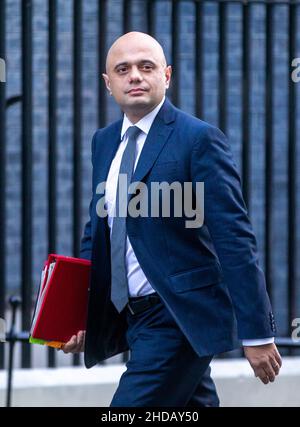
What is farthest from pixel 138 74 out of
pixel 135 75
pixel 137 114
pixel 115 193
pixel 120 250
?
pixel 120 250

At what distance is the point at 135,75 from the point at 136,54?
0.29 ft

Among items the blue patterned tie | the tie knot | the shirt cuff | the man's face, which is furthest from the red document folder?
the shirt cuff

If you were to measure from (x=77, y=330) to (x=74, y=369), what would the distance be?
1933 mm

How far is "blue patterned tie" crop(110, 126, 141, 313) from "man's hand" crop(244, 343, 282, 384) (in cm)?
48

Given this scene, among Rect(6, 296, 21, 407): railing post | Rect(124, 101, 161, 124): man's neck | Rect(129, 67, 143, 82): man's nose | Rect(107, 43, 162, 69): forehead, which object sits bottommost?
Rect(6, 296, 21, 407): railing post

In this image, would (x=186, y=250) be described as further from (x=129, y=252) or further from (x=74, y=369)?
(x=74, y=369)

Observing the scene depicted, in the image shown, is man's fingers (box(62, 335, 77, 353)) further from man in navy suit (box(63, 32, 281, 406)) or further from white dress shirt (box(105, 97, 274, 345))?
white dress shirt (box(105, 97, 274, 345))

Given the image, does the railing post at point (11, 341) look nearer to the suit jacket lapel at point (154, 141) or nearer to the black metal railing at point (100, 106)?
the black metal railing at point (100, 106)

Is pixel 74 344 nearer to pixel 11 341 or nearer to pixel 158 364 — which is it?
pixel 158 364

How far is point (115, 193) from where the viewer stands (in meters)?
3.76

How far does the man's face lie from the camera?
3.72 metres

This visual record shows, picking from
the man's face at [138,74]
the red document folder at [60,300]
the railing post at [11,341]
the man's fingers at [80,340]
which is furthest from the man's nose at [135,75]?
the railing post at [11,341]

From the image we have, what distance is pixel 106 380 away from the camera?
577 centimetres
